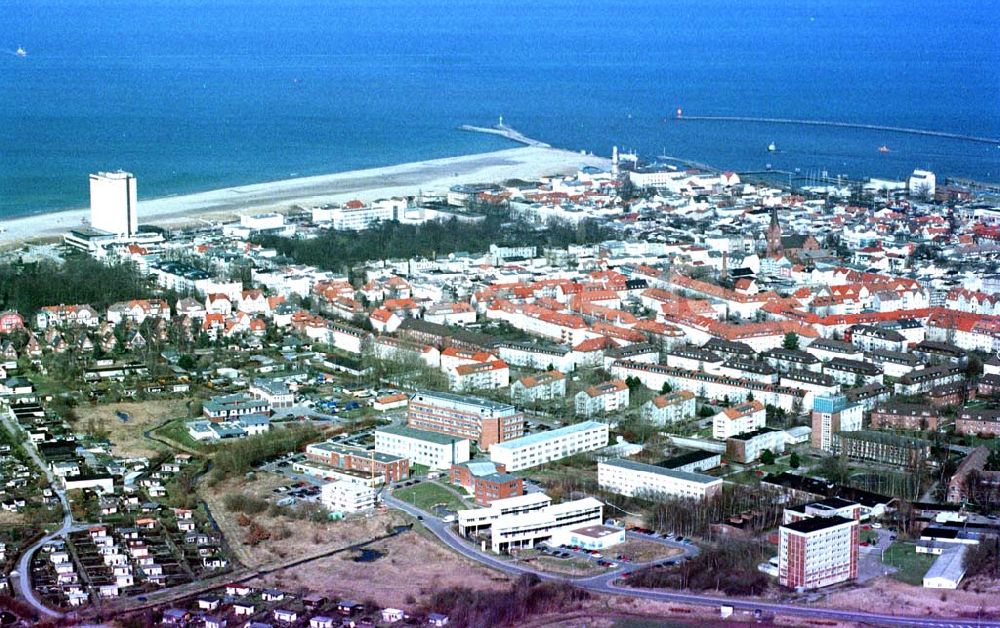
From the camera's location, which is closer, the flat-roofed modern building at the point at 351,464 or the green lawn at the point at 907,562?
the green lawn at the point at 907,562

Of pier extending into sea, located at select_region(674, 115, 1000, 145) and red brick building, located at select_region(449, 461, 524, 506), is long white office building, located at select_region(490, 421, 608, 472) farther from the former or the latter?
pier extending into sea, located at select_region(674, 115, 1000, 145)

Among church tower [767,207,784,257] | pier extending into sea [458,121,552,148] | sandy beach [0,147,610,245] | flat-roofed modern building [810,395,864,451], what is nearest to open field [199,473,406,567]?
flat-roofed modern building [810,395,864,451]

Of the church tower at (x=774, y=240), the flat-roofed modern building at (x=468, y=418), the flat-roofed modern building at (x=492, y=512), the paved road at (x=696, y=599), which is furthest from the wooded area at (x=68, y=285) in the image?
the paved road at (x=696, y=599)

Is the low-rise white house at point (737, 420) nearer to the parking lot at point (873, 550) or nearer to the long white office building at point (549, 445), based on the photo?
the long white office building at point (549, 445)

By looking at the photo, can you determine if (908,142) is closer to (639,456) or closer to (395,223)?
(395,223)

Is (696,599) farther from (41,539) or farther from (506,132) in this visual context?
(506,132)
